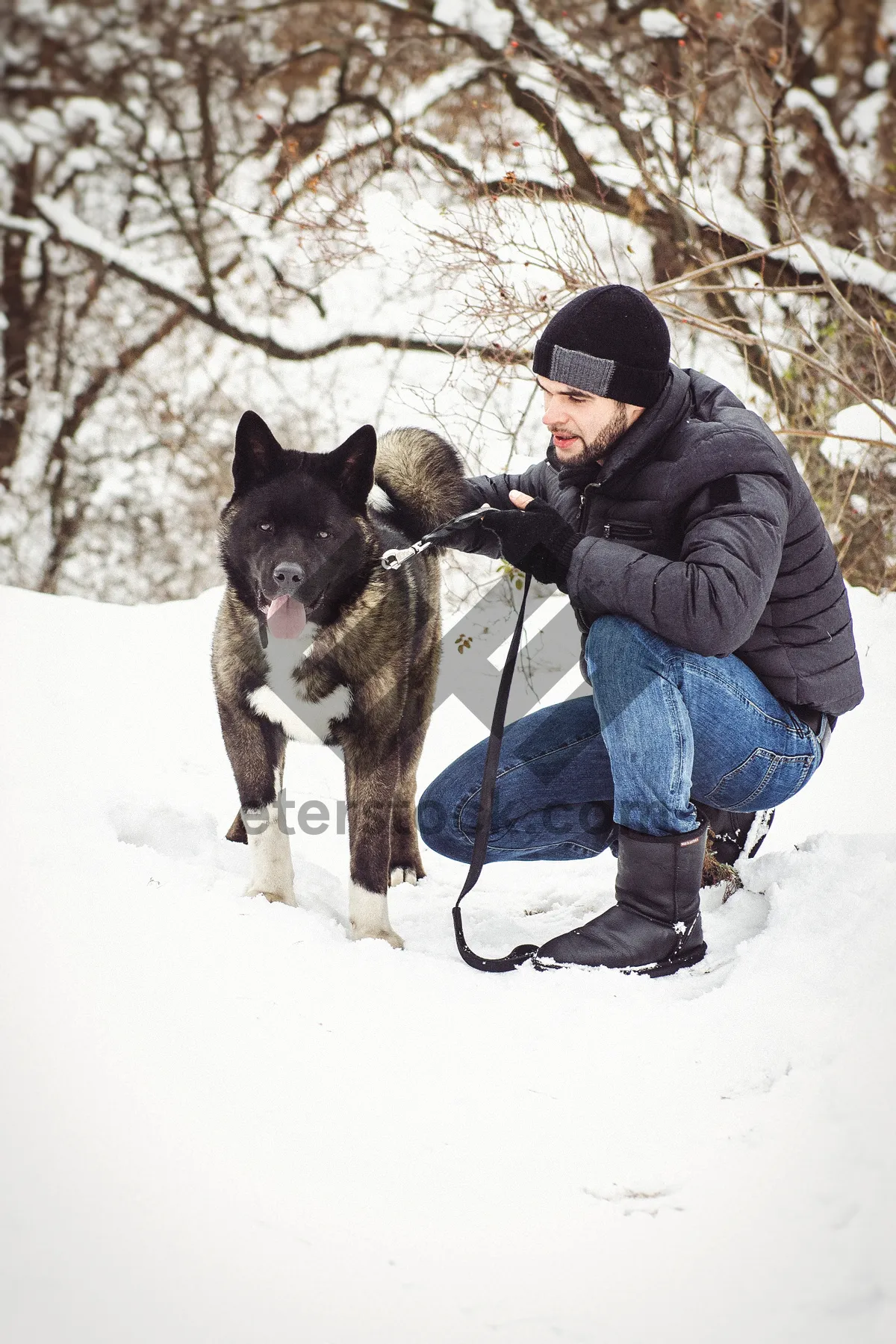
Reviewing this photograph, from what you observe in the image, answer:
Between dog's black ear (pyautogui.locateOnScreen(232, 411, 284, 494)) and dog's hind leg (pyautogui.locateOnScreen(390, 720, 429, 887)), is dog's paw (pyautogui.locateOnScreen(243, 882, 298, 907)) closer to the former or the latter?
dog's hind leg (pyautogui.locateOnScreen(390, 720, 429, 887))

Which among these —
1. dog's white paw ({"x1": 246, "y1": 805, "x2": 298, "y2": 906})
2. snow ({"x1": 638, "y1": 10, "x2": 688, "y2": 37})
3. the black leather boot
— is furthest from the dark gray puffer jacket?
snow ({"x1": 638, "y1": 10, "x2": 688, "y2": 37})

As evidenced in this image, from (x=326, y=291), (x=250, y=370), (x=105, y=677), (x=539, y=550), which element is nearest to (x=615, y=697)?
(x=539, y=550)

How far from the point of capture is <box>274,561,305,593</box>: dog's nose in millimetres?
2133

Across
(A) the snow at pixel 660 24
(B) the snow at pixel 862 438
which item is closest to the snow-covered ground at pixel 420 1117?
(B) the snow at pixel 862 438

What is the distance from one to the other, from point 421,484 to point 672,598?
3.47ft

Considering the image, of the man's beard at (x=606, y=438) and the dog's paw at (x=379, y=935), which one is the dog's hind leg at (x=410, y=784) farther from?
the man's beard at (x=606, y=438)

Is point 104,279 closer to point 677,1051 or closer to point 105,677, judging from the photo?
point 105,677

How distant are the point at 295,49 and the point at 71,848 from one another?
6.92 meters

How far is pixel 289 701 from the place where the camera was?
89.8 inches

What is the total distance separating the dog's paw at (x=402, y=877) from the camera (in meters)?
2.75

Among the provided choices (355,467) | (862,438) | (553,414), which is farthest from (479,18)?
(553,414)

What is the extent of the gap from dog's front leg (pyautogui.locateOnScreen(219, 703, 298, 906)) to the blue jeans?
38 cm

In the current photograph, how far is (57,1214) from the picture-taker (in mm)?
1123

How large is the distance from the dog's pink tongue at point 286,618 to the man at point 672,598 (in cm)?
Result: 50
